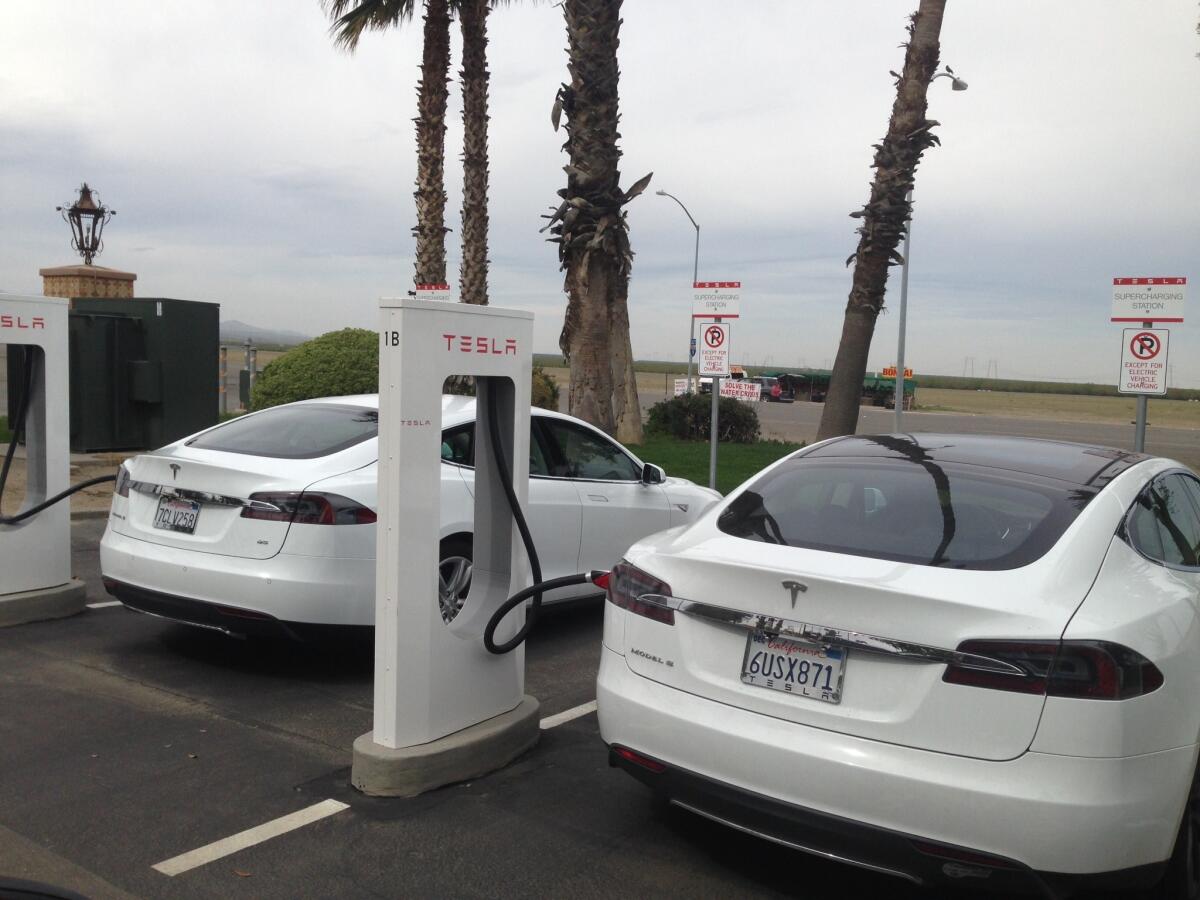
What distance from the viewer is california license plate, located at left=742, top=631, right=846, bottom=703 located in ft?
11.4

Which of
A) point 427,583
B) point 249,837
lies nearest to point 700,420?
point 427,583

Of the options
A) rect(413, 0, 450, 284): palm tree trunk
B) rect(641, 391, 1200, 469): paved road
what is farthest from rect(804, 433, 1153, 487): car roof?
rect(641, 391, 1200, 469): paved road

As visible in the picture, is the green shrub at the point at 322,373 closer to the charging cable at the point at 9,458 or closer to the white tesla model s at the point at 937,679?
the charging cable at the point at 9,458

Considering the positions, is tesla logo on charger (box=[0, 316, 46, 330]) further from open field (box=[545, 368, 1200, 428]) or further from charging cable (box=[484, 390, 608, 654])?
open field (box=[545, 368, 1200, 428])

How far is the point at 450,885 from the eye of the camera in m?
3.75

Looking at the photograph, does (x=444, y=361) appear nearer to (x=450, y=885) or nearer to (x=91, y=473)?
(x=450, y=885)

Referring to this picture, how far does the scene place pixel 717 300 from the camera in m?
12.0

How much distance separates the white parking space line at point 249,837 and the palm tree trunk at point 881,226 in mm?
10378

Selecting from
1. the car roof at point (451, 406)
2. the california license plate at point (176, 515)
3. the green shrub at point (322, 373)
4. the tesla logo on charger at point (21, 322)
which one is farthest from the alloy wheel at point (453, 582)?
the green shrub at point (322, 373)

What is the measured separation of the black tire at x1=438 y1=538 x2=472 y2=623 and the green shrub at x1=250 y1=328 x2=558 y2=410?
36.4 feet

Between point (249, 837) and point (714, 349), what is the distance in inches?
347

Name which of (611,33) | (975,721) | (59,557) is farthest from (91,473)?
(975,721)

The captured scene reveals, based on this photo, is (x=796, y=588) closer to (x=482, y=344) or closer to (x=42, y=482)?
(x=482, y=344)

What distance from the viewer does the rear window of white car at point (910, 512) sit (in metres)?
3.71
